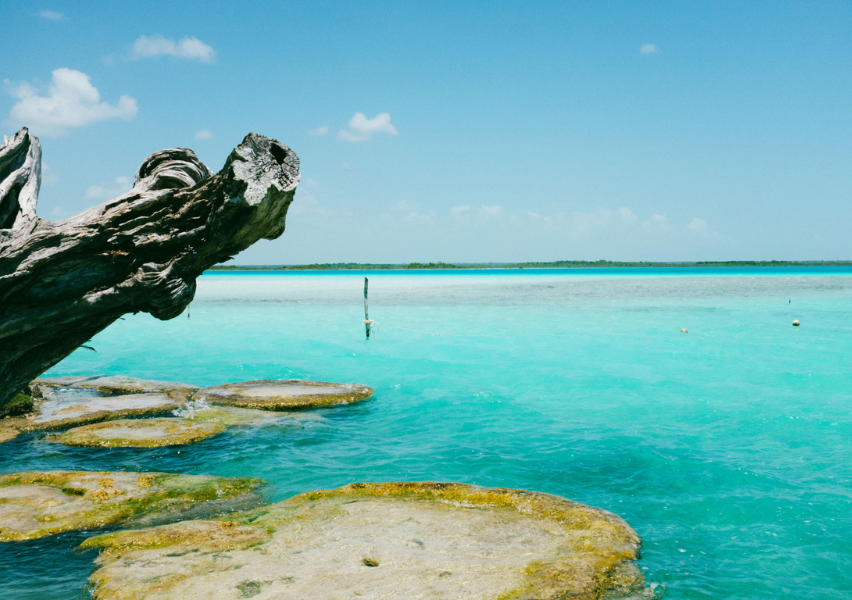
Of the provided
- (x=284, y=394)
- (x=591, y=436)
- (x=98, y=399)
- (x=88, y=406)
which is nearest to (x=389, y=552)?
(x=591, y=436)

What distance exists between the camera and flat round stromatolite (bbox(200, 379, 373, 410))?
1547 cm

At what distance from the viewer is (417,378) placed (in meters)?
21.0

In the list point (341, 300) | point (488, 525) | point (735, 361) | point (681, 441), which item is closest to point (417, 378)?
point (681, 441)

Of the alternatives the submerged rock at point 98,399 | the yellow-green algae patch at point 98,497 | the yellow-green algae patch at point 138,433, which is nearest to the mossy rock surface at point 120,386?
the submerged rock at point 98,399

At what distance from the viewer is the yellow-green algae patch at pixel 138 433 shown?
11648 mm

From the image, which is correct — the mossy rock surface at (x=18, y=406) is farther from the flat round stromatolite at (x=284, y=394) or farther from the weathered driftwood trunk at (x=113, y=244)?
the weathered driftwood trunk at (x=113, y=244)

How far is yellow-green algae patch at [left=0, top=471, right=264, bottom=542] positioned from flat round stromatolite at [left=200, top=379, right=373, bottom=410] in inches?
230

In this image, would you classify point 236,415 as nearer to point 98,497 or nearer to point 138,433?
point 138,433

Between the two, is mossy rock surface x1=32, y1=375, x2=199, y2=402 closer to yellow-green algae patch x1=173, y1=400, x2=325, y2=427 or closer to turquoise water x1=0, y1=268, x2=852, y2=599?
yellow-green algae patch x1=173, y1=400, x2=325, y2=427

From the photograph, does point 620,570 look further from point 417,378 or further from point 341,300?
point 341,300

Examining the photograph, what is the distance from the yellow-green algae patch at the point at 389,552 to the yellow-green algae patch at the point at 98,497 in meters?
0.78

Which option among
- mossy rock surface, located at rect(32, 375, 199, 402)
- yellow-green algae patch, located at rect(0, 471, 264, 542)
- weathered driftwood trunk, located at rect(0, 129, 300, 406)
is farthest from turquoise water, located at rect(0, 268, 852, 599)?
mossy rock surface, located at rect(32, 375, 199, 402)

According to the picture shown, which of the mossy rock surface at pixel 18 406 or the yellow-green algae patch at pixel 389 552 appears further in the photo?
the mossy rock surface at pixel 18 406

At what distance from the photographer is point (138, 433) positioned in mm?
12234
